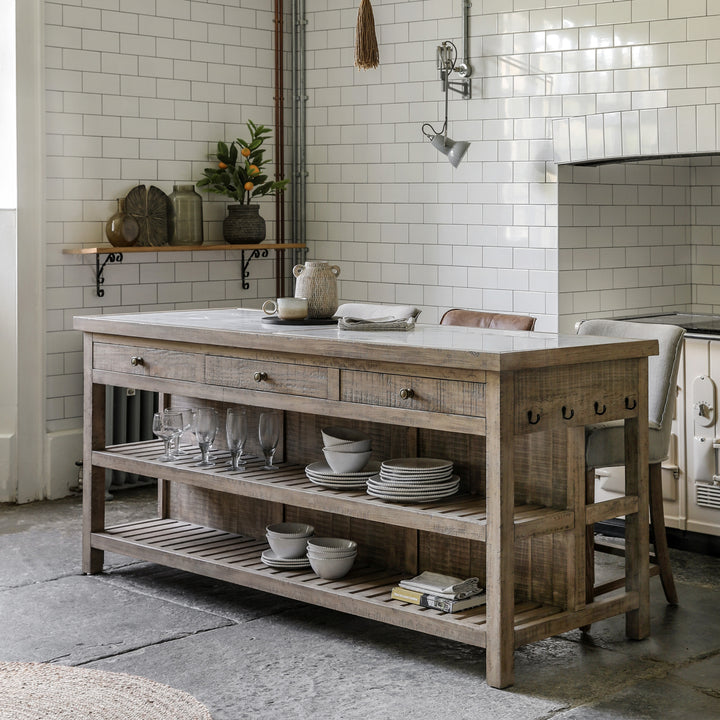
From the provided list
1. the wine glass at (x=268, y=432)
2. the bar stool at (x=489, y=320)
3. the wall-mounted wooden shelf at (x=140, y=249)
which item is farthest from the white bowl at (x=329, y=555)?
the wall-mounted wooden shelf at (x=140, y=249)

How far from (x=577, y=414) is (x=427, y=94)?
3260 mm

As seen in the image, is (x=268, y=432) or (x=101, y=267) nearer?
(x=268, y=432)

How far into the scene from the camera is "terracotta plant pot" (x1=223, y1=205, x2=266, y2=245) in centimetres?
696

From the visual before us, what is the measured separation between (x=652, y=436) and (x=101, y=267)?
11.4 feet

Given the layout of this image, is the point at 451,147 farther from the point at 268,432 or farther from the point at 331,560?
the point at 331,560

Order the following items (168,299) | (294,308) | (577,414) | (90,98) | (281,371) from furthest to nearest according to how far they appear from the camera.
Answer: (168,299), (90,98), (294,308), (281,371), (577,414)

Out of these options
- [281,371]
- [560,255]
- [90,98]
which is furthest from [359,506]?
[90,98]

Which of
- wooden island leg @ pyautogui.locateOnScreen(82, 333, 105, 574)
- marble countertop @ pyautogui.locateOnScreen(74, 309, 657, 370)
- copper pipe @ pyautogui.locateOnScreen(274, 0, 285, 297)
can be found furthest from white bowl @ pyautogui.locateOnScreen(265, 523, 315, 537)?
copper pipe @ pyautogui.locateOnScreen(274, 0, 285, 297)

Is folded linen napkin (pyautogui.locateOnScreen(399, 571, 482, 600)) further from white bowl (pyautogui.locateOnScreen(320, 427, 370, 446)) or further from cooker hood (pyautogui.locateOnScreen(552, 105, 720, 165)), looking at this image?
cooker hood (pyautogui.locateOnScreen(552, 105, 720, 165))

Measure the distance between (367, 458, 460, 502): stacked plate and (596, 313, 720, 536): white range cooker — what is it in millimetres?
1494

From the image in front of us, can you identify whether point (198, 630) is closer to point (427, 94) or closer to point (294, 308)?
point (294, 308)

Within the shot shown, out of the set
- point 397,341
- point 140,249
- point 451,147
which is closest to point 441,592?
point 397,341

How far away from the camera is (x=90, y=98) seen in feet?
21.2

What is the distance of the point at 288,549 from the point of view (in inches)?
173
